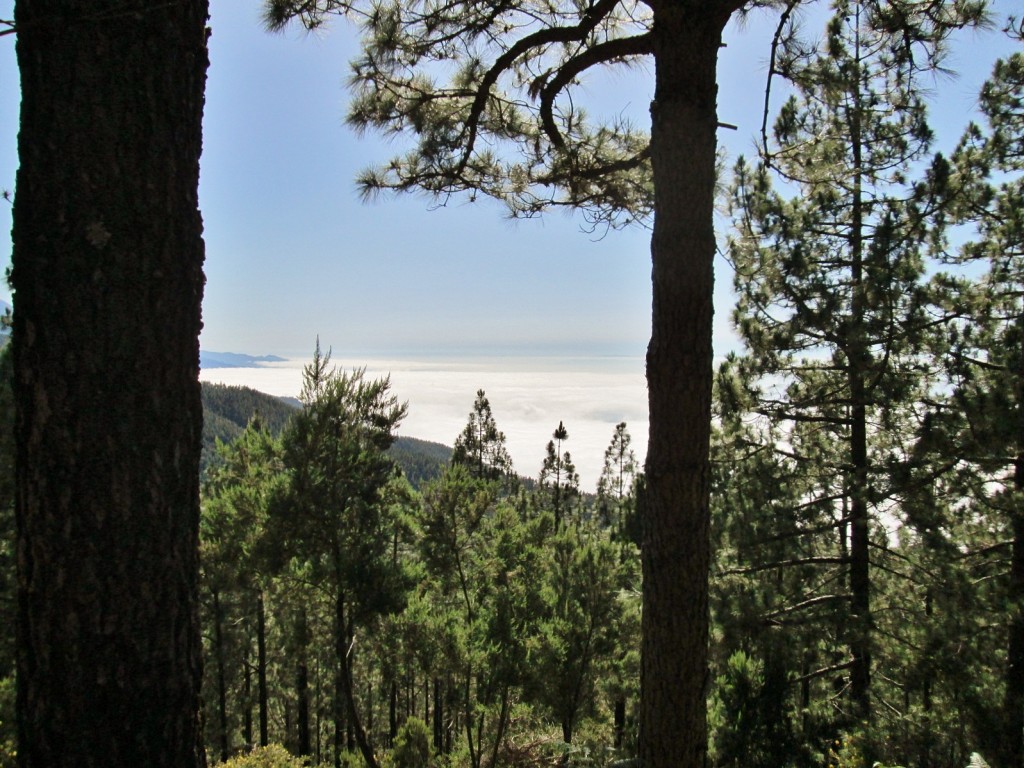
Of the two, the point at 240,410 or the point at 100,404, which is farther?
the point at 240,410

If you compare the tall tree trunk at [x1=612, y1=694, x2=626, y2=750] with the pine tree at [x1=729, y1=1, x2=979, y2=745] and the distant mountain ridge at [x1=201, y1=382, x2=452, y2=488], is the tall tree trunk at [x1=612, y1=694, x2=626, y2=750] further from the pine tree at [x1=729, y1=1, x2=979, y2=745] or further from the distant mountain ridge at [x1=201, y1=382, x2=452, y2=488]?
the distant mountain ridge at [x1=201, y1=382, x2=452, y2=488]

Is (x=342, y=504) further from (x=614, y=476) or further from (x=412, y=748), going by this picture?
(x=614, y=476)

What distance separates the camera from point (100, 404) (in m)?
1.63

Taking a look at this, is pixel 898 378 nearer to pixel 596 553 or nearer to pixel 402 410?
pixel 596 553

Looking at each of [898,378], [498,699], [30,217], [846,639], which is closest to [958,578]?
[846,639]

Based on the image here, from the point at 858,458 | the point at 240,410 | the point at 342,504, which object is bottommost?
the point at 342,504

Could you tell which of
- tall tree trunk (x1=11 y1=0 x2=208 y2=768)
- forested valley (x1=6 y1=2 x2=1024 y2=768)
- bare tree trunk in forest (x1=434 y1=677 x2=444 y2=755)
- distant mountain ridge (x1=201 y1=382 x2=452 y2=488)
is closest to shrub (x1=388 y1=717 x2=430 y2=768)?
forested valley (x1=6 y1=2 x2=1024 y2=768)

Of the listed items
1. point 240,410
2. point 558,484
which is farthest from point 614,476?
point 240,410

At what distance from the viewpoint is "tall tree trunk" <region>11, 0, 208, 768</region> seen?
5.21 feet

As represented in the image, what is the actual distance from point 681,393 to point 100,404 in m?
2.56

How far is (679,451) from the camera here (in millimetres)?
3193

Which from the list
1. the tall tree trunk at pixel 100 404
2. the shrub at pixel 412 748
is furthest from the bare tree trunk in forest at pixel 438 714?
the tall tree trunk at pixel 100 404

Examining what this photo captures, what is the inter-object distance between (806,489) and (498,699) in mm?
6052

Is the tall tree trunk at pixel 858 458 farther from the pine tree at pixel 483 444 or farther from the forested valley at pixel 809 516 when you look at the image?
the pine tree at pixel 483 444
